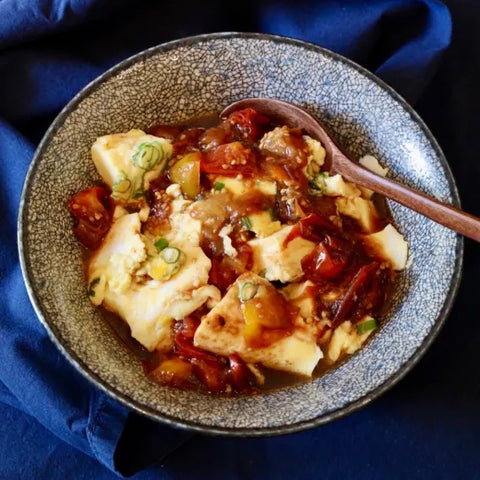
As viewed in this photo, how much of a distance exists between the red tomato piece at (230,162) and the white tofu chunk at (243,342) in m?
0.42

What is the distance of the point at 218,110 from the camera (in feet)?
10.5

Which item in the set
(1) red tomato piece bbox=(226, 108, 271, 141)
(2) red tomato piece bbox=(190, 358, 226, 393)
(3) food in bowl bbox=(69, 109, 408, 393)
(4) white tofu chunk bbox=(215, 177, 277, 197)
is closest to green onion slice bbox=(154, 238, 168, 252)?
(3) food in bowl bbox=(69, 109, 408, 393)

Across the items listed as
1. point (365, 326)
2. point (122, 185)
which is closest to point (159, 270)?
point (122, 185)

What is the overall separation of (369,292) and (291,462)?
692 mm

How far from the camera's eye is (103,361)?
2.59m

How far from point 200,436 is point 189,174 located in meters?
0.98

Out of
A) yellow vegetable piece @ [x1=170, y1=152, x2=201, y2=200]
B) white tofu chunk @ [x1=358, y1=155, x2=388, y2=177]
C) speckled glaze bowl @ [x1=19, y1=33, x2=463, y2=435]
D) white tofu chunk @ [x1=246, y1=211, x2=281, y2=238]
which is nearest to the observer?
speckled glaze bowl @ [x1=19, y1=33, x2=463, y2=435]

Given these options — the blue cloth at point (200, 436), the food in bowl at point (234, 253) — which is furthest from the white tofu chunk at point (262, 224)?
the blue cloth at point (200, 436)

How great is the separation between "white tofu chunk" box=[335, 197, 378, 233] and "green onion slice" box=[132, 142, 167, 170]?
0.70 meters

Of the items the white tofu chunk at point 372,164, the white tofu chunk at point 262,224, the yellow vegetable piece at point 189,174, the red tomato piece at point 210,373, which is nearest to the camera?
the red tomato piece at point 210,373

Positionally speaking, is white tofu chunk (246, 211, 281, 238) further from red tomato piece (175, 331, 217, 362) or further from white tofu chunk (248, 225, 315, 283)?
red tomato piece (175, 331, 217, 362)

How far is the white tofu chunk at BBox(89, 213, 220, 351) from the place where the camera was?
2.69 metres

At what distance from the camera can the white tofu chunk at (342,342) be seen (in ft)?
8.98

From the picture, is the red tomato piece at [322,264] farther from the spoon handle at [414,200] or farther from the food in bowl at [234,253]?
the spoon handle at [414,200]
